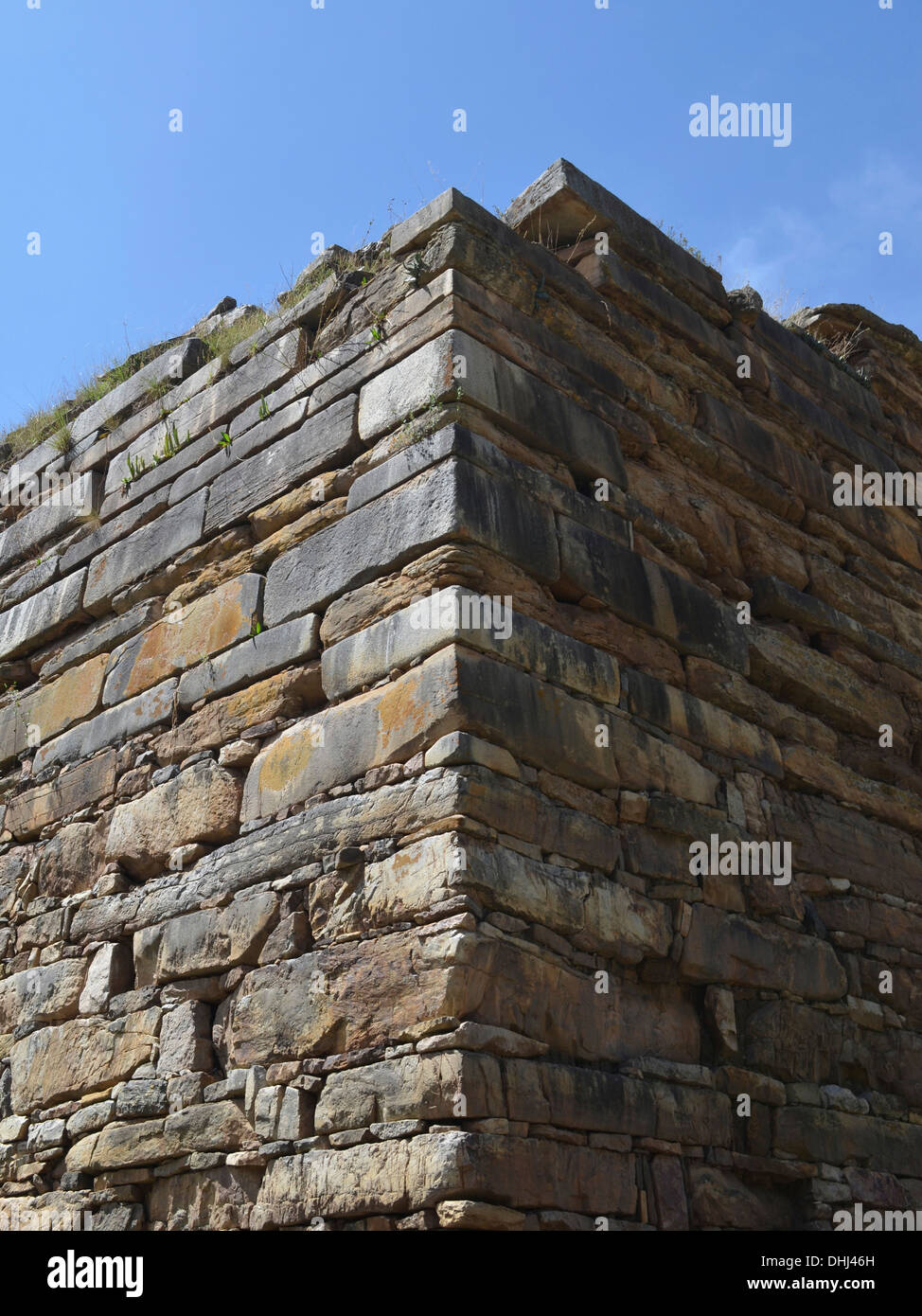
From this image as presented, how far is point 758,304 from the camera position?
22.7ft

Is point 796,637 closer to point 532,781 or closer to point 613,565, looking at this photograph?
point 613,565

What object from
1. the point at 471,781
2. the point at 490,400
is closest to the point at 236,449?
the point at 490,400

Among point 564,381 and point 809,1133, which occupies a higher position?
point 564,381

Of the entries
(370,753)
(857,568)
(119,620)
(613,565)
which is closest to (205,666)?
(119,620)

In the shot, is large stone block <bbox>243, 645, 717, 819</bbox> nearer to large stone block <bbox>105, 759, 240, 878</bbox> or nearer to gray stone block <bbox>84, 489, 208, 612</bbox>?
large stone block <bbox>105, 759, 240, 878</bbox>

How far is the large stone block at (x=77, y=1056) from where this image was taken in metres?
4.79

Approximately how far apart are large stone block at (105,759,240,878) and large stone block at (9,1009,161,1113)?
64cm

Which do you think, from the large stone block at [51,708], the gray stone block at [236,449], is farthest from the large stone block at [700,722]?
the large stone block at [51,708]

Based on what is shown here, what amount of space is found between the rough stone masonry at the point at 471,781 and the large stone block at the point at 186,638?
2 cm

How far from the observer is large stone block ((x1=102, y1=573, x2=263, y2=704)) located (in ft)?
17.8

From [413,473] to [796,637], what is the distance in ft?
7.18

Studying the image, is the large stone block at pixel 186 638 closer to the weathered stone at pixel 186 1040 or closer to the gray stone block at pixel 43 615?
the gray stone block at pixel 43 615

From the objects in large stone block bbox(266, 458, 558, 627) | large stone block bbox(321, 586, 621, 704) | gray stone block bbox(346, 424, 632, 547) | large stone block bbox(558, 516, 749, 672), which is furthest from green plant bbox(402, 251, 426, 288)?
large stone block bbox(321, 586, 621, 704)

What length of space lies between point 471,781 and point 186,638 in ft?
6.90
